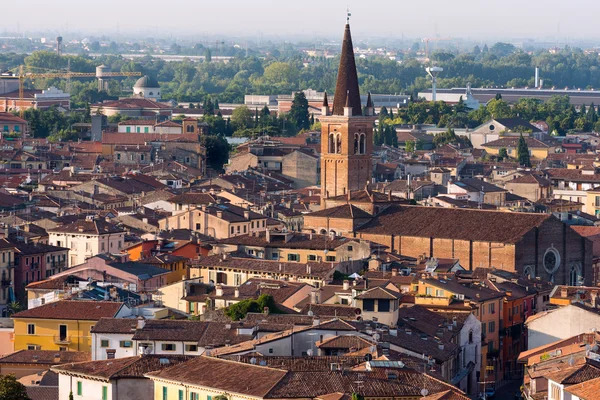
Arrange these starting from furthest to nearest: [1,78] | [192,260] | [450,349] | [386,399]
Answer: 1. [1,78]
2. [192,260]
3. [450,349]
4. [386,399]

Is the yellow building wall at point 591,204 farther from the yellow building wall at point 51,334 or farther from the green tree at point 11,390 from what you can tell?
the green tree at point 11,390

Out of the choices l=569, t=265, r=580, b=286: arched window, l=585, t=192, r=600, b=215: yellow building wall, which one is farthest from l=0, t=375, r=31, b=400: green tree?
l=585, t=192, r=600, b=215: yellow building wall

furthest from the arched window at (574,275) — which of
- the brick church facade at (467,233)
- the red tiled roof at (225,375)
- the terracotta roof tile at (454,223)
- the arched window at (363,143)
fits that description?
the red tiled roof at (225,375)

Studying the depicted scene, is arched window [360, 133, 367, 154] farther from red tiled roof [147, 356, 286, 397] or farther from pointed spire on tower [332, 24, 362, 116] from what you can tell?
red tiled roof [147, 356, 286, 397]

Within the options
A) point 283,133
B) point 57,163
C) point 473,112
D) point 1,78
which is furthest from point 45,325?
point 1,78

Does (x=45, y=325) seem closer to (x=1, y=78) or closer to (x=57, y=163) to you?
(x=57, y=163)
